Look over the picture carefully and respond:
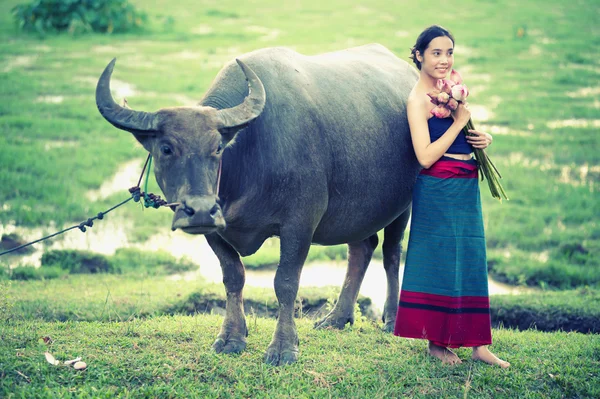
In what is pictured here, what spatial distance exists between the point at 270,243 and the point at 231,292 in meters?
3.27

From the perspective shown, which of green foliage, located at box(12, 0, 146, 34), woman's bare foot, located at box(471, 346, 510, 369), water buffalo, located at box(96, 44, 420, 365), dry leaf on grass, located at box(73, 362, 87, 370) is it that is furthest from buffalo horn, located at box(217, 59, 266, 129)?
green foliage, located at box(12, 0, 146, 34)

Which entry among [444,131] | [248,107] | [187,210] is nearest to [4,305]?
[187,210]

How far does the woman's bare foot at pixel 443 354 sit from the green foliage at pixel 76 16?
12290 mm

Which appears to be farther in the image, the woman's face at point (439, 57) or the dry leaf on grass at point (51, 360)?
the woman's face at point (439, 57)

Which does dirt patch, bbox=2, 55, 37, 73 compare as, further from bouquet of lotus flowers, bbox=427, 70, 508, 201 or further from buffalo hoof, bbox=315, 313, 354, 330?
bouquet of lotus flowers, bbox=427, 70, 508, 201

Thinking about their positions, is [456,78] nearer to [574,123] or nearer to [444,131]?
[444,131]

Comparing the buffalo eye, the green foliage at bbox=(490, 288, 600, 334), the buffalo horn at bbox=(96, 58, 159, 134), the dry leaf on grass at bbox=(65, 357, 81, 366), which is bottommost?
the green foliage at bbox=(490, 288, 600, 334)

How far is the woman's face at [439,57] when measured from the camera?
4062 millimetres

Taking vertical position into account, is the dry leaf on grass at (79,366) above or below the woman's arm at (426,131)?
below

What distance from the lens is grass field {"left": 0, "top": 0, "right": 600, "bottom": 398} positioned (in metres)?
3.88

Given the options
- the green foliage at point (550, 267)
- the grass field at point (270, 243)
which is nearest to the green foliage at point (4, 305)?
the grass field at point (270, 243)

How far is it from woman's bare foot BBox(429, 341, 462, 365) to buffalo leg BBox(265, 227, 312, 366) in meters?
0.74

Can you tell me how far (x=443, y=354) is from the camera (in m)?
4.16

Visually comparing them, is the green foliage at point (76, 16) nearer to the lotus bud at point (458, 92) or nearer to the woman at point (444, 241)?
the woman at point (444, 241)
